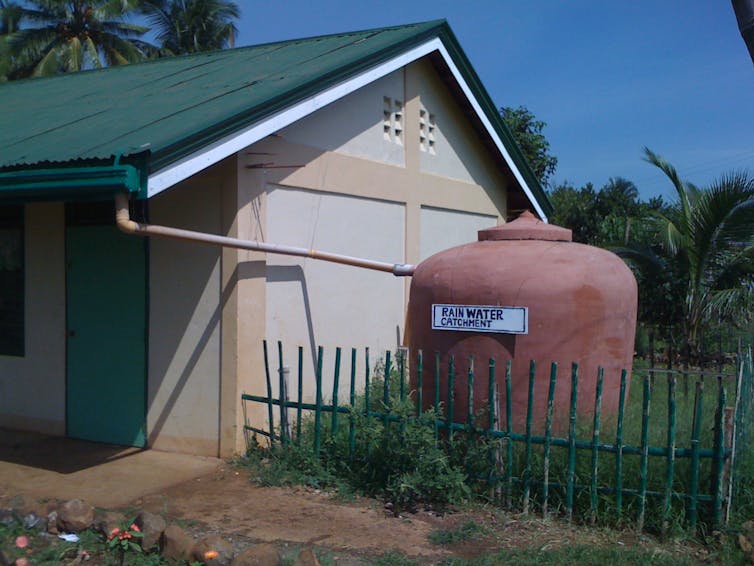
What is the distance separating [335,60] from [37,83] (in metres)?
6.24

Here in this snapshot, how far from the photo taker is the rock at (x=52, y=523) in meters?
5.59

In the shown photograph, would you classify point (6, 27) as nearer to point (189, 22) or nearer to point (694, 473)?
point (189, 22)

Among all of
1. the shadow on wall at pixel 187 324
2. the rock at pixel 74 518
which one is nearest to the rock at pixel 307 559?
the rock at pixel 74 518

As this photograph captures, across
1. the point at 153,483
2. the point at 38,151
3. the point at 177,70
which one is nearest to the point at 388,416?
the point at 153,483

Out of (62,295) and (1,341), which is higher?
(62,295)

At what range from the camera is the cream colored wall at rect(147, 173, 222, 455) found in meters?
7.56

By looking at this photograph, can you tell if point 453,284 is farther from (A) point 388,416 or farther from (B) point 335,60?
(B) point 335,60

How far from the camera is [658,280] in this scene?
13922 mm

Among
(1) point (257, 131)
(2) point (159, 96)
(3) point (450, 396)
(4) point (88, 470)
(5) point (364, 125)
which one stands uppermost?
(2) point (159, 96)

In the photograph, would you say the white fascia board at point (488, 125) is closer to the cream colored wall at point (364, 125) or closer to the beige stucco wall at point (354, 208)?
the beige stucco wall at point (354, 208)

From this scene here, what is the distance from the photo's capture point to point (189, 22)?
32469 millimetres

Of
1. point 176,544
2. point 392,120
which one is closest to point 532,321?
point 176,544

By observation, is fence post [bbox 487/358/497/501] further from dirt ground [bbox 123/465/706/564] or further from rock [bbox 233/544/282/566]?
rock [bbox 233/544/282/566]

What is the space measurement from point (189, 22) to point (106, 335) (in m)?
27.2
